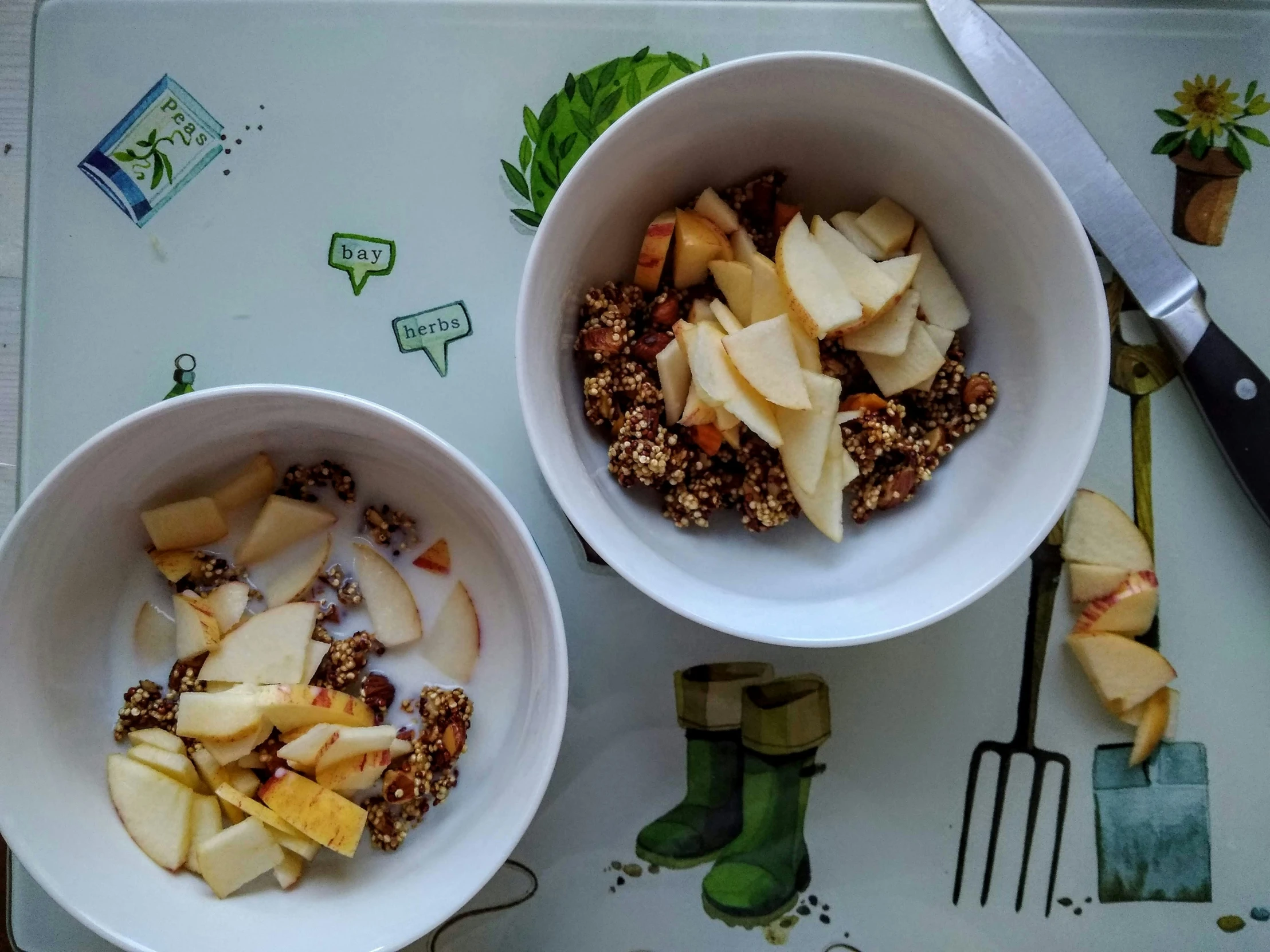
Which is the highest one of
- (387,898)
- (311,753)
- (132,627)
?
(132,627)

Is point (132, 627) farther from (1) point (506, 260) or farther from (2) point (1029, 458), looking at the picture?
(2) point (1029, 458)

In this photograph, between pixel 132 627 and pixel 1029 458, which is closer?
pixel 1029 458

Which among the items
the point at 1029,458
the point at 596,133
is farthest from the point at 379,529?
the point at 1029,458

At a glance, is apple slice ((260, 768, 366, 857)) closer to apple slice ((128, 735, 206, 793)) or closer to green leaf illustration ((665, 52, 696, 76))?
apple slice ((128, 735, 206, 793))

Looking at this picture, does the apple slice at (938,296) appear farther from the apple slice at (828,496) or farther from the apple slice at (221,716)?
the apple slice at (221,716)

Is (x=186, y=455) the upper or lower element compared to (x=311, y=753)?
upper

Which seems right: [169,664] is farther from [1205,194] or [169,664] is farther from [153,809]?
[1205,194]
